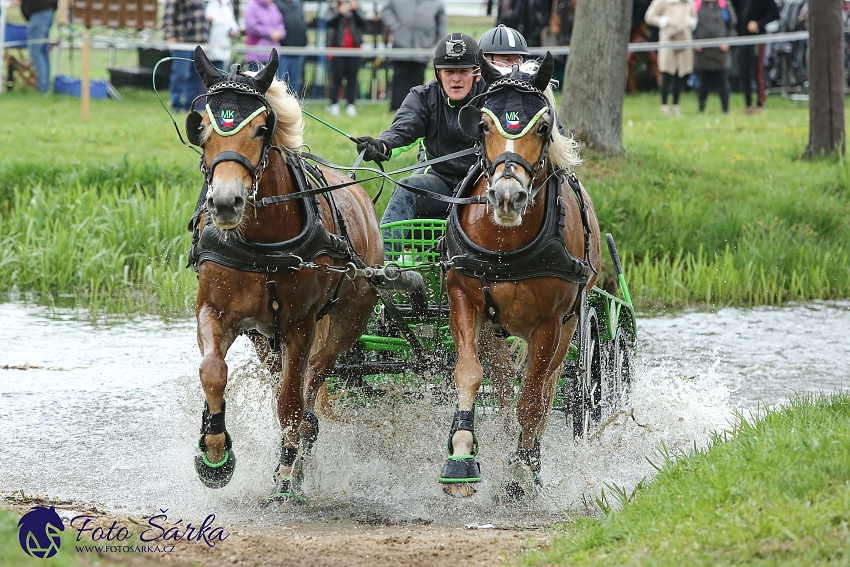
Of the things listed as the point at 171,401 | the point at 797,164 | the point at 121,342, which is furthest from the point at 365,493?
the point at 797,164

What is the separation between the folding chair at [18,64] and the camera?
18.2 meters

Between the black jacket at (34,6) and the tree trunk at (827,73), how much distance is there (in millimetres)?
11212

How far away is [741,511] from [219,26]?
12939 mm

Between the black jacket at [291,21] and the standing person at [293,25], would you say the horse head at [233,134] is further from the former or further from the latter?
the black jacket at [291,21]

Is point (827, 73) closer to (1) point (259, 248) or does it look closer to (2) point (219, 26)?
(2) point (219, 26)

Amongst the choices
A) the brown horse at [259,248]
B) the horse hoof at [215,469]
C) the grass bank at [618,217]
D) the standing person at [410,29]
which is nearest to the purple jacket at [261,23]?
the standing person at [410,29]

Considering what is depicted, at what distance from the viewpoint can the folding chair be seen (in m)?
18.2

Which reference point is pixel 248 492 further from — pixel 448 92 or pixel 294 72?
pixel 294 72

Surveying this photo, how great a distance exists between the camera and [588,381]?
19.1 feet

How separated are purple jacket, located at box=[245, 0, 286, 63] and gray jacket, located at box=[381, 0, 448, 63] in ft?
5.41

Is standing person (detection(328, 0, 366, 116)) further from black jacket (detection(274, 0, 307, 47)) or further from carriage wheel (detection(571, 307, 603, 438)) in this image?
carriage wheel (detection(571, 307, 603, 438))

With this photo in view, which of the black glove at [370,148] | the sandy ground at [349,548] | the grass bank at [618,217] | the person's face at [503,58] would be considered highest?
the person's face at [503,58]

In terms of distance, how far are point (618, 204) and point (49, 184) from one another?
5384mm

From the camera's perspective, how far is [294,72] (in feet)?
51.8
